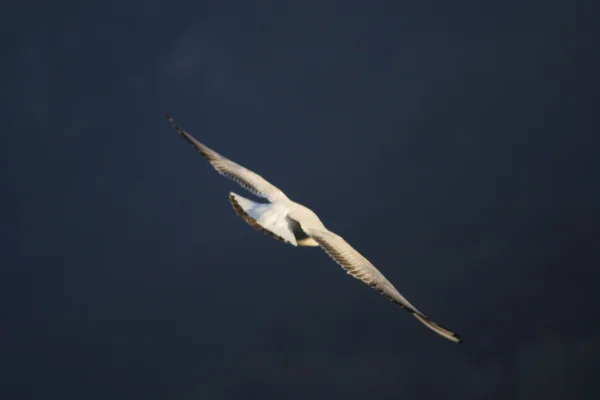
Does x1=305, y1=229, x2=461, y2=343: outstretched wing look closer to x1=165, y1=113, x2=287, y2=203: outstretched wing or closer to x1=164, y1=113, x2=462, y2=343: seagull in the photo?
x1=164, y1=113, x2=462, y2=343: seagull

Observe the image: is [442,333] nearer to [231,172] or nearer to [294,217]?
[294,217]

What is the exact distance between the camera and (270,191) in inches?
973

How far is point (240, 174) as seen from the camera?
25484 mm

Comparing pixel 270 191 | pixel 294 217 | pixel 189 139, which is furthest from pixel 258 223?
pixel 189 139

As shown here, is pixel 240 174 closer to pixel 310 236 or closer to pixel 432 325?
pixel 310 236

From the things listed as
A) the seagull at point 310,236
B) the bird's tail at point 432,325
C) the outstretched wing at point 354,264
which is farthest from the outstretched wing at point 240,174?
the bird's tail at point 432,325

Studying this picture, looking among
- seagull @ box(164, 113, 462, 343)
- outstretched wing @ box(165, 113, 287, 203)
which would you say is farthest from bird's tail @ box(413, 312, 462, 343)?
outstretched wing @ box(165, 113, 287, 203)

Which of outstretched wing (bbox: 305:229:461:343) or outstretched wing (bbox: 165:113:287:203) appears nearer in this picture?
outstretched wing (bbox: 305:229:461:343)

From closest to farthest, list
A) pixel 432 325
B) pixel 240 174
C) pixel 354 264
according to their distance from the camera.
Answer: pixel 432 325 → pixel 354 264 → pixel 240 174

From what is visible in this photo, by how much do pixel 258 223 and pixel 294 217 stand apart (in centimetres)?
110

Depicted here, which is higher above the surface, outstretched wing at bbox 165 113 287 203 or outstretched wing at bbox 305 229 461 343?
outstretched wing at bbox 165 113 287 203

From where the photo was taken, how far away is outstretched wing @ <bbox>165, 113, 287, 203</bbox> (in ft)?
80.9

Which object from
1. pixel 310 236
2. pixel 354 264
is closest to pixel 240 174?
pixel 310 236

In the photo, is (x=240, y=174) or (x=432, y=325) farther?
(x=240, y=174)
